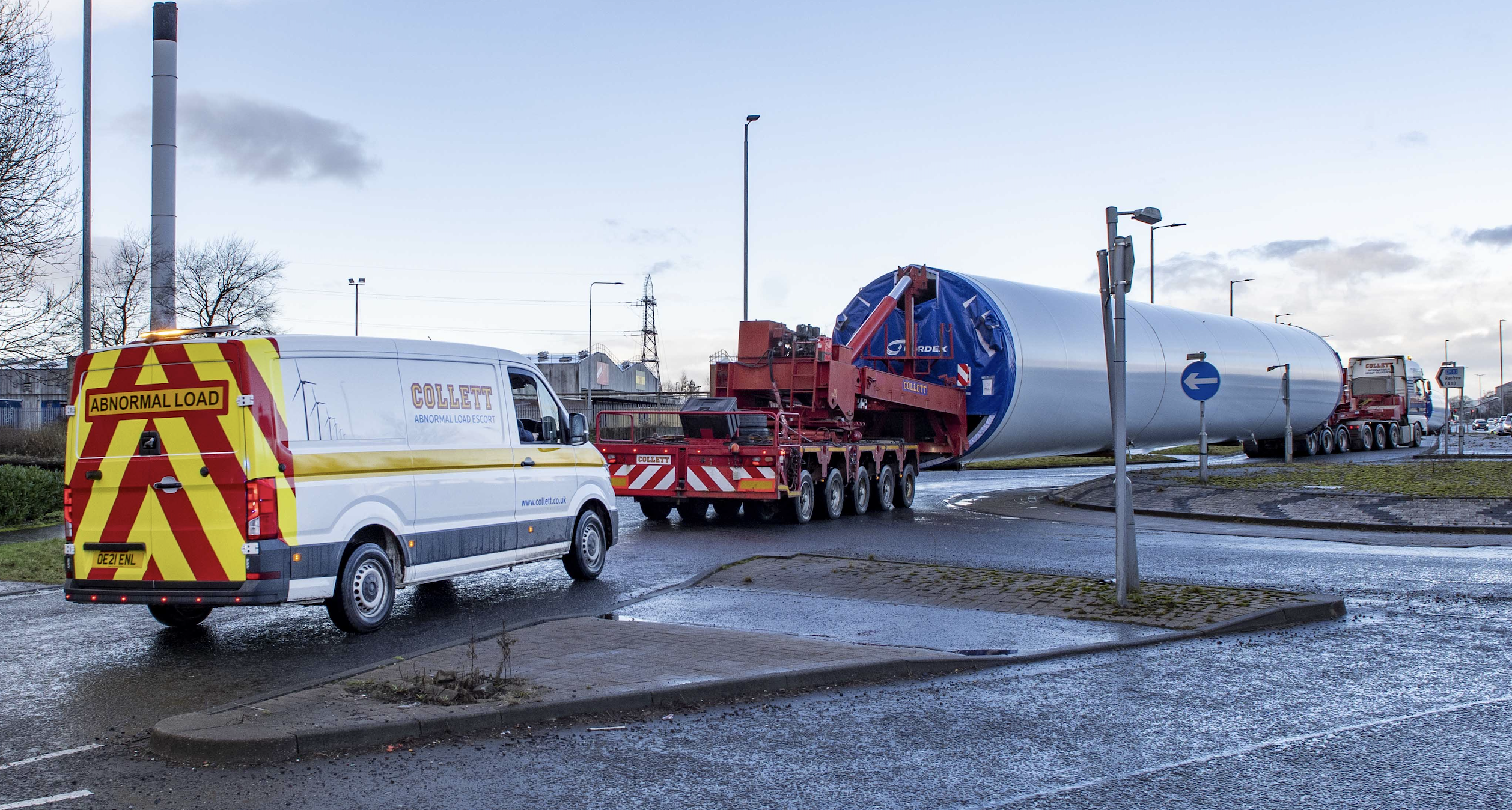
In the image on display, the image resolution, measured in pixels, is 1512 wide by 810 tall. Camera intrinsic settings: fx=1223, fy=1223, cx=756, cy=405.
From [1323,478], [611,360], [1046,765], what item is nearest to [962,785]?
[1046,765]

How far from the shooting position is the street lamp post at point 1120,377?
9875mm

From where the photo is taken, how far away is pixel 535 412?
11.0m

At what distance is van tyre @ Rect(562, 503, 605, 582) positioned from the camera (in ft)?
38.1

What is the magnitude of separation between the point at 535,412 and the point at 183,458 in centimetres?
336

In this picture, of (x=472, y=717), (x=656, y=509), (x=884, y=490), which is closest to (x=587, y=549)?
(x=472, y=717)

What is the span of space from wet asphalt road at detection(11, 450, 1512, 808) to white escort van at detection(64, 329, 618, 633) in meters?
0.47

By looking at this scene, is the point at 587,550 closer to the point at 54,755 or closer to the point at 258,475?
the point at 258,475

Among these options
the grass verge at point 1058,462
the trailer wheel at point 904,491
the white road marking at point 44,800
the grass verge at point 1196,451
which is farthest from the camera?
the grass verge at point 1196,451

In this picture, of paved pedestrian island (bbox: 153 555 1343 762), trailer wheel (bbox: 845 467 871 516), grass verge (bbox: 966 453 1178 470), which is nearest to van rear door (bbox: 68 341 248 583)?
paved pedestrian island (bbox: 153 555 1343 762)

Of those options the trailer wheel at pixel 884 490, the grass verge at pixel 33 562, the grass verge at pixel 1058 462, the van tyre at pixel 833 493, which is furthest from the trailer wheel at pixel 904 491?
the grass verge at pixel 1058 462

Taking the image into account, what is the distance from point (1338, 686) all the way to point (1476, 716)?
847mm

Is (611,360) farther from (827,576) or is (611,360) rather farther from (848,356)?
(827,576)

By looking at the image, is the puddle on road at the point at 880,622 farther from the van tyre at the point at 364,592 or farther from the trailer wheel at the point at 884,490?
the trailer wheel at the point at 884,490

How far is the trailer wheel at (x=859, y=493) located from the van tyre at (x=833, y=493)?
300 mm
